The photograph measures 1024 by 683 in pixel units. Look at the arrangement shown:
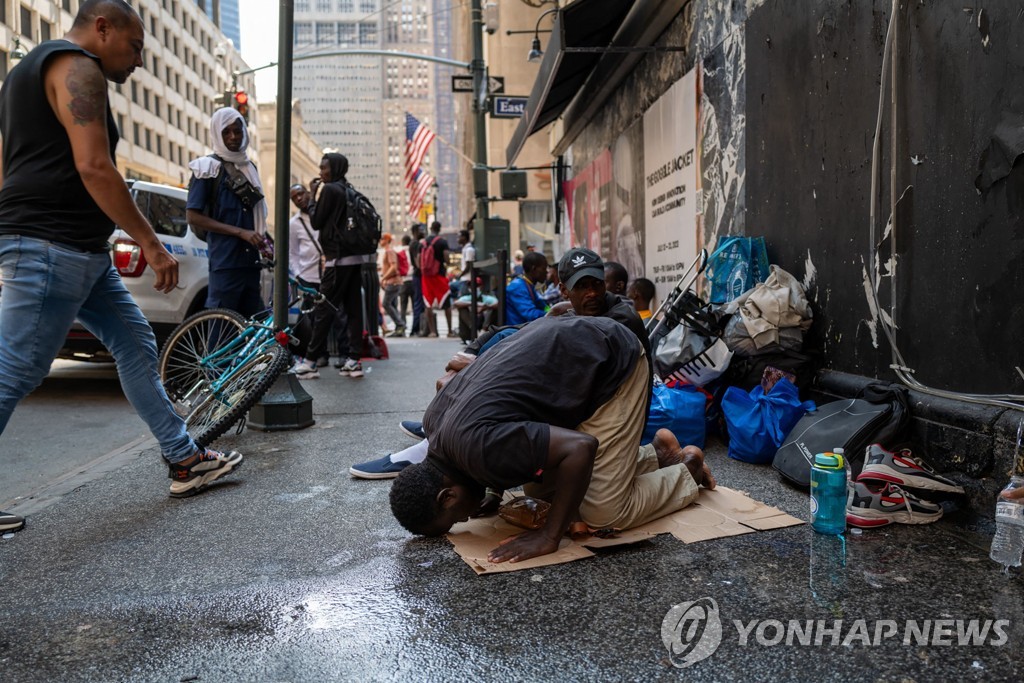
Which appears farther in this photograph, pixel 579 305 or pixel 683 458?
pixel 579 305

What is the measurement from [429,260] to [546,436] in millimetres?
11458

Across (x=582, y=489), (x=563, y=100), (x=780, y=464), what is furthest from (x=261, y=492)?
(x=563, y=100)

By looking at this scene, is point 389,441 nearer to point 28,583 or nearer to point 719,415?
point 719,415

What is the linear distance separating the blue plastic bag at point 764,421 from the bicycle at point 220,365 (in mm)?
2777

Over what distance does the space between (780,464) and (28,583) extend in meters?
3.21

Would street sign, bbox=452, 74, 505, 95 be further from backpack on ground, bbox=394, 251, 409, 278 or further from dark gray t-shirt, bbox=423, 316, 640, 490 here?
dark gray t-shirt, bbox=423, 316, 640, 490

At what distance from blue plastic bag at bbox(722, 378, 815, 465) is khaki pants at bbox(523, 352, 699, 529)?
127 cm

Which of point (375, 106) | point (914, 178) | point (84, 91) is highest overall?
point (375, 106)

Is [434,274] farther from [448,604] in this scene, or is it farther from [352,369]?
[448,604]

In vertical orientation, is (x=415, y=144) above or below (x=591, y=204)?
above

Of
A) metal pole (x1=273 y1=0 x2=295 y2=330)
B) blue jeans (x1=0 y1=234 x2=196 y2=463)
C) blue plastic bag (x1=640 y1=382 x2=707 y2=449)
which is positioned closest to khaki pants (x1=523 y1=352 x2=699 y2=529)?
blue plastic bag (x1=640 y1=382 x2=707 y2=449)

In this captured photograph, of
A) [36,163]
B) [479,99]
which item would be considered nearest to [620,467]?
[36,163]

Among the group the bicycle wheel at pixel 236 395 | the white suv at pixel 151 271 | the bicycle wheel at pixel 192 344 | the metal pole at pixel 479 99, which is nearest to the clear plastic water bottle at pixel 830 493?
the bicycle wheel at pixel 236 395

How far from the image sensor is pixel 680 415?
183 inches
